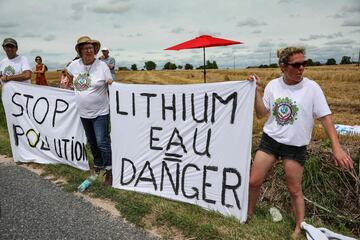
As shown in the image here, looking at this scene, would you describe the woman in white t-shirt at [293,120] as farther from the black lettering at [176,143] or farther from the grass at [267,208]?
the black lettering at [176,143]

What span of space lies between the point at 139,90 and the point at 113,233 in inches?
76.6

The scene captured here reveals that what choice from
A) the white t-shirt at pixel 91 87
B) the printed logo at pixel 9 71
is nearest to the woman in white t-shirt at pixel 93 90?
the white t-shirt at pixel 91 87

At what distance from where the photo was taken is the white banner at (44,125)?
600 cm

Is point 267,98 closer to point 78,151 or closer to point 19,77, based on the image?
point 78,151

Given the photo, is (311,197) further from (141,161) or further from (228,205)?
(141,161)

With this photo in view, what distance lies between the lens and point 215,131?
4.28 meters

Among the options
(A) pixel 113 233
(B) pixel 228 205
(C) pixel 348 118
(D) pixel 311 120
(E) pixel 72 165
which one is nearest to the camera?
(D) pixel 311 120

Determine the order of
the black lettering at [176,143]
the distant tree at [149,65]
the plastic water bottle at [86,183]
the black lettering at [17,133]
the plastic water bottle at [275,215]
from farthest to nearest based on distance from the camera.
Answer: the distant tree at [149,65]
the black lettering at [17,133]
the plastic water bottle at [86,183]
the black lettering at [176,143]
the plastic water bottle at [275,215]

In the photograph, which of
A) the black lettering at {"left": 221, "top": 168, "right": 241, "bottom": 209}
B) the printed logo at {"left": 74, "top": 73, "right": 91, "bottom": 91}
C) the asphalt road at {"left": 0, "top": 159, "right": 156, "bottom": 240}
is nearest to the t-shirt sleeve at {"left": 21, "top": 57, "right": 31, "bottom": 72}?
the printed logo at {"left": 74, "top": 73, "right": 91, "bottom": 91}

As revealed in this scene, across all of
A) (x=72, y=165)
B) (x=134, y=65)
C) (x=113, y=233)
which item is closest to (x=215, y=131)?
(x=113, y=233)

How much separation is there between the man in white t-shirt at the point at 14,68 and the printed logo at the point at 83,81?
6.19 ft

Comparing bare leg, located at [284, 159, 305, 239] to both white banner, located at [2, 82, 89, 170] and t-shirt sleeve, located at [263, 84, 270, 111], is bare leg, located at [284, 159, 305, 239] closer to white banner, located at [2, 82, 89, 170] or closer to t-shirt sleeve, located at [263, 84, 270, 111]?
t-shirt sleeve, located at [263, 84, 270, 111]

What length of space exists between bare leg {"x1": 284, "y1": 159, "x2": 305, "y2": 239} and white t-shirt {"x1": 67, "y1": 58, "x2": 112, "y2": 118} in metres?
2.74

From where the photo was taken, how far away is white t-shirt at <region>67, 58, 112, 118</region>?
5.06 meters
